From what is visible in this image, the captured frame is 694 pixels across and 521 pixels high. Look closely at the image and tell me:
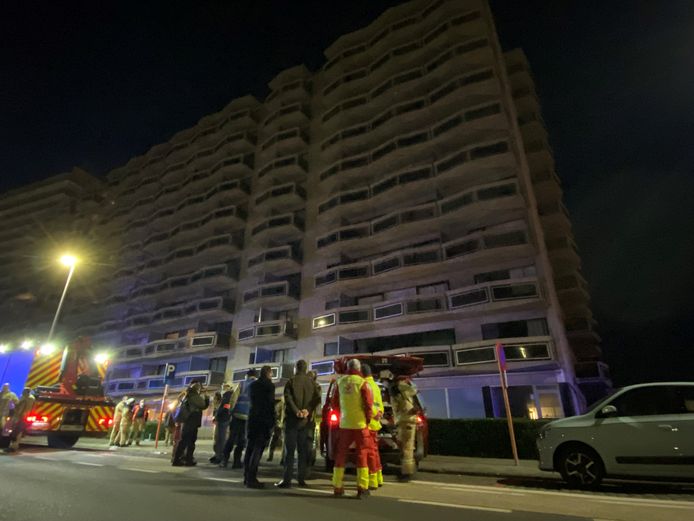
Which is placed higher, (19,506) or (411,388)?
(411,388)

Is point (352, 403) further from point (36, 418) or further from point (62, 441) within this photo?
point (62, 441)

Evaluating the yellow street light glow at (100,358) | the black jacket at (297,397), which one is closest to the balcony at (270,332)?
the yellow street light glow at (100,358)

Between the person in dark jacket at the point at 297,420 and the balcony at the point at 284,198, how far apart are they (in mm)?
29770

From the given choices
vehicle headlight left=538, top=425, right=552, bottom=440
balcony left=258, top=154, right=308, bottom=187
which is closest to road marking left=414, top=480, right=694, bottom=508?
vehicle headlight left=538, top=425, right=552, bottom=440

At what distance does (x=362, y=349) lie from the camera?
1041 inches

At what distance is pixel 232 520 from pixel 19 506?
2.51 m

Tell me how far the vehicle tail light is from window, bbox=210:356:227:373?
68.7ft

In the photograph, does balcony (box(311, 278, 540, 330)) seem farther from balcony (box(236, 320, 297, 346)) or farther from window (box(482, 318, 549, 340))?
balcony (box(236, 320, 297, 346))

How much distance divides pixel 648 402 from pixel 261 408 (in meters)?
6.26

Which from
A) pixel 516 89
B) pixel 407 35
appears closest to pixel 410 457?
pixel 516 89

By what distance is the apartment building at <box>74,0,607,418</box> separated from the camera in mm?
21859

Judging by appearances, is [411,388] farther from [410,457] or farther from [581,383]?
[581,383]

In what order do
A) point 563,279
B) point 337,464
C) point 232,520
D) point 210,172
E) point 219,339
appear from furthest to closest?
1. point 210,172
2. point 219,339
3. point 563,279
4. point 337,464
5. point 232,520

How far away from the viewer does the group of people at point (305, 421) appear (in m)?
5.39
